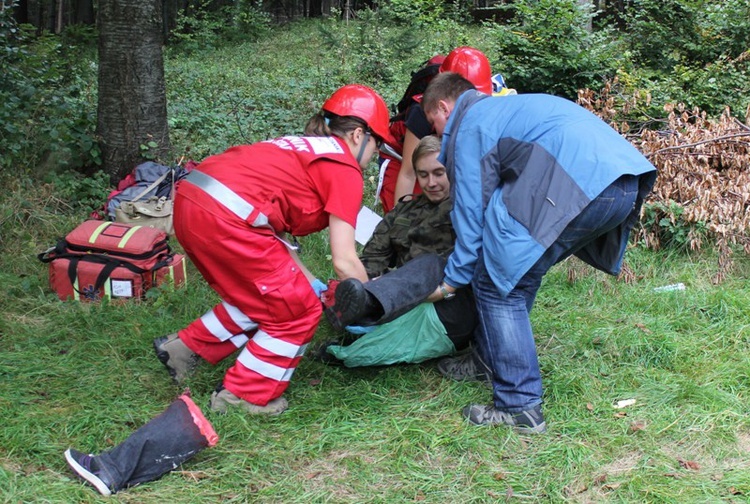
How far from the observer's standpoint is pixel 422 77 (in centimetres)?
494

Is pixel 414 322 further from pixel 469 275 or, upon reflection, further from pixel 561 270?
pixel 561 270

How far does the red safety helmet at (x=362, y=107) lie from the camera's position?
3.50 m

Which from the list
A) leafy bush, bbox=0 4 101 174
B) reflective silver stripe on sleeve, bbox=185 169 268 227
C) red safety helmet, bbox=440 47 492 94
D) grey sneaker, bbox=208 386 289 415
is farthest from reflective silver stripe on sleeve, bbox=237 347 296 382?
leafy bush, bbox=0 4 101 174

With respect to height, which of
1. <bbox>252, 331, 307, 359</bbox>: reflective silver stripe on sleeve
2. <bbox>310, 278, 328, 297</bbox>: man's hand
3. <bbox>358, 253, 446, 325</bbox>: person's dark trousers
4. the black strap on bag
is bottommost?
the black strap on bag

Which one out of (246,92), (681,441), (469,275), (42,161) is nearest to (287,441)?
(469,275)

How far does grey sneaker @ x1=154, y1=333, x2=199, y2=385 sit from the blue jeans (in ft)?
5.07

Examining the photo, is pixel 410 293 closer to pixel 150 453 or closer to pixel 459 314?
pixel 459 314

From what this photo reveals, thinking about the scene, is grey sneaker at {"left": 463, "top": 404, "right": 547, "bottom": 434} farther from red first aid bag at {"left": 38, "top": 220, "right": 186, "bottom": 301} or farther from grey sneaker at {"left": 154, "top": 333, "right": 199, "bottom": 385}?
red first aid bag at {"left": 38, "top": 220, "right": 186, "bottom": 301}

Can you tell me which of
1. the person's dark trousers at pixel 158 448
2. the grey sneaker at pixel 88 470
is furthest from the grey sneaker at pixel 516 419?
the grey sneaker at pixel 88 470

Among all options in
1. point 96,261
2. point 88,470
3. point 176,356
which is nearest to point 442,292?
point 176,356

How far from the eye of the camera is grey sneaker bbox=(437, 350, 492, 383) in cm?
384

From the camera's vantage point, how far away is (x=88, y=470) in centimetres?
289

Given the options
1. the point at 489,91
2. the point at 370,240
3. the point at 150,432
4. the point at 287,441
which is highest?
the point at 489,91

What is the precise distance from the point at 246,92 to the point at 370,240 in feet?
21.2
